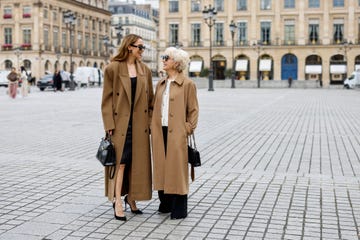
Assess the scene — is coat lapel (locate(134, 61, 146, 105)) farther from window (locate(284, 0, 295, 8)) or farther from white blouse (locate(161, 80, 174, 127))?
window (locate(284, 0, 295, 8))

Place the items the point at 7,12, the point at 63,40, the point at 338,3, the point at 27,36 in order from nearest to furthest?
the point at 338,3 < the point at 27,36 < the point at 7,12 < the point at 63,40

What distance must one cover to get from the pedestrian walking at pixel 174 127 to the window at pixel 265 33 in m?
70.3

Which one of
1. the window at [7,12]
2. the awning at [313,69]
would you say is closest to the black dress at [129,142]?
the awning at [313,69]

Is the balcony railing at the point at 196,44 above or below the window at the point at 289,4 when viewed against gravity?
below

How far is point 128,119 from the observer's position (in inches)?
229

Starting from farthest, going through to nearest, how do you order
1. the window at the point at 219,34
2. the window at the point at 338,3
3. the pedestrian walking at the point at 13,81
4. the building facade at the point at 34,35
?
1. the building facade at the point at 34,35
2. the window at the point at 219,34
3. the window at the point at 338,3
4. the pedestrian walking at the point at 13,81

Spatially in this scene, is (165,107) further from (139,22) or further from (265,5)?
(139,22)

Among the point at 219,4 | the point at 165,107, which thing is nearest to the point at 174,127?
the point at 165,107

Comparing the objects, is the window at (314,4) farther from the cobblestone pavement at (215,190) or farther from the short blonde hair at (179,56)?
the short blonde hair at (179,56)

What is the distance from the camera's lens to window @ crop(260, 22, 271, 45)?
74.7 m

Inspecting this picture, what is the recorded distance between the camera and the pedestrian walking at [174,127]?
18.9ft

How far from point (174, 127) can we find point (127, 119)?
496 mm

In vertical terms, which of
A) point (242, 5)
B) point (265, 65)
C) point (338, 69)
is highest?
point (242, 5)

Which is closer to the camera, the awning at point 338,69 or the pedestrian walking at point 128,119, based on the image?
the pedestrian walking at point 128,119
